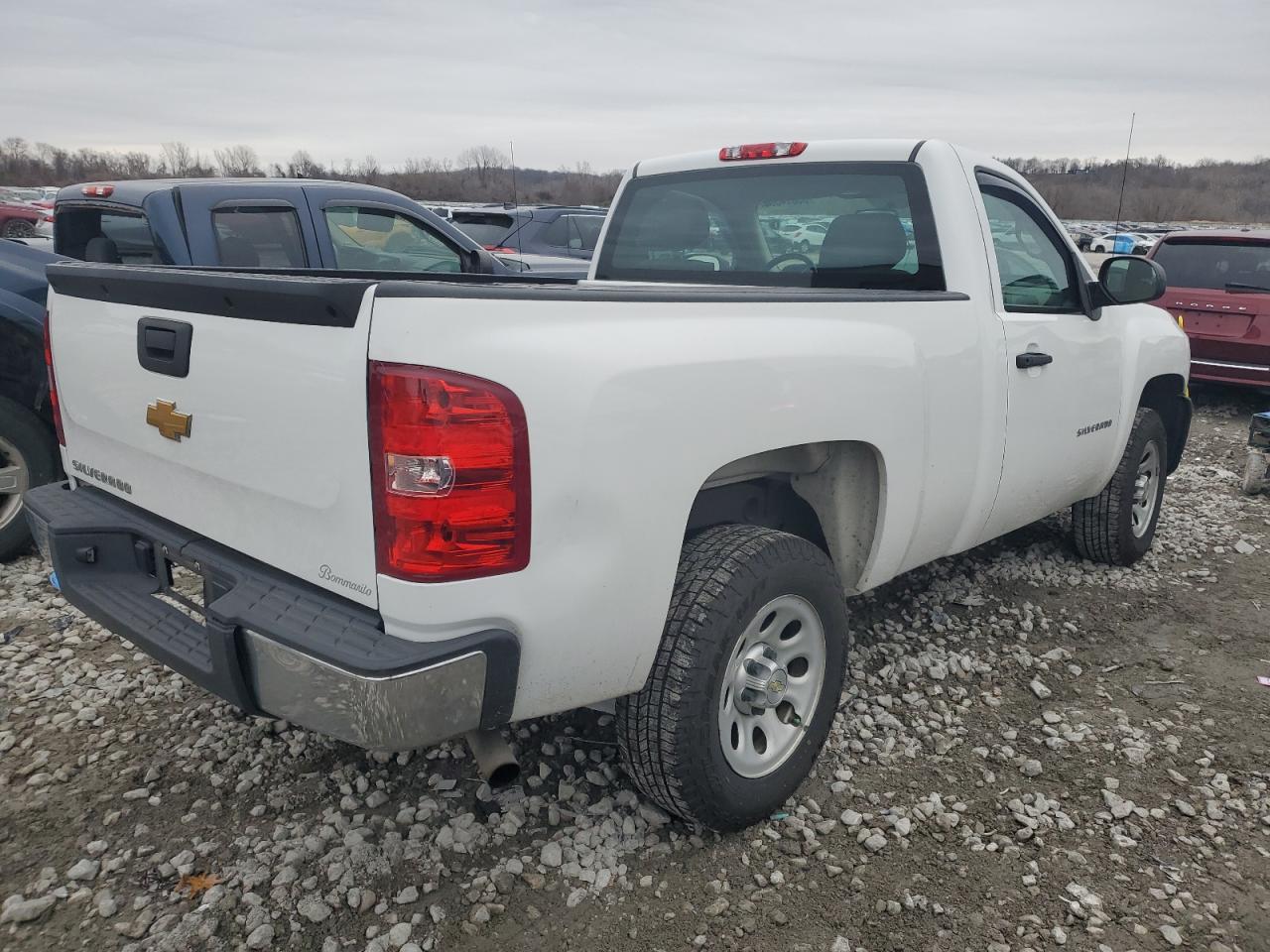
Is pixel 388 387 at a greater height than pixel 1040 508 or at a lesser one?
greater

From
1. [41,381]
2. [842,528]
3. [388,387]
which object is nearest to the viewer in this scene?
[388,387]

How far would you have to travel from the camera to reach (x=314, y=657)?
6.07ft

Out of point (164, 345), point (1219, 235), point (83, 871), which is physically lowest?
point (83, 871)

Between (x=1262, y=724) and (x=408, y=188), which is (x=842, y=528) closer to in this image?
(x=1262, y=724)

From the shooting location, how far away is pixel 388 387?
1.78 meters

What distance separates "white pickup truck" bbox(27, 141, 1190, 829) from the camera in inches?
72.1

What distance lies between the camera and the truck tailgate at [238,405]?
1868mm

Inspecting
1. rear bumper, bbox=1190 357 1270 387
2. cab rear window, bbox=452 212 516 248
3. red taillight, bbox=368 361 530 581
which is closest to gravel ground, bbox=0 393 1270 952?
red taillight, bbox=368 361 530 581

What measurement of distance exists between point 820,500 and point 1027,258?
1.55 metres

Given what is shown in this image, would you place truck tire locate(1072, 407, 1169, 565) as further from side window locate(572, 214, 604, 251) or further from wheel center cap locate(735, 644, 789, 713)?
side window locate(572, 214, 604, 251)

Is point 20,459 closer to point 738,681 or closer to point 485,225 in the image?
point 738,681

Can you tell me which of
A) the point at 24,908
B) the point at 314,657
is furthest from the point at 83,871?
the point at 314,657

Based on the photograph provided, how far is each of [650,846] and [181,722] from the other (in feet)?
5.61

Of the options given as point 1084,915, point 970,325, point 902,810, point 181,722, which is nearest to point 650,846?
point 902,810
